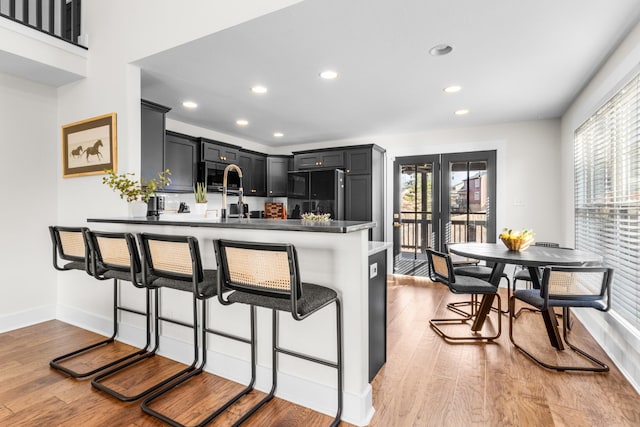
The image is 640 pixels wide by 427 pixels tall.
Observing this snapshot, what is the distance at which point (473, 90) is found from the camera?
3.44m

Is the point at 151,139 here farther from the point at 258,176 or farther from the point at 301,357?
the point at 301,357

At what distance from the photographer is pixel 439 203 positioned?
5.34m

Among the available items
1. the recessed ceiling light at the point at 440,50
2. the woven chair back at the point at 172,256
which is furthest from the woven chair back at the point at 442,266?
the woven chair back at the point at 172,256

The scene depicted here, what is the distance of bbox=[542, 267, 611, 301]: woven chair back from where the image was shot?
2326 millimetres

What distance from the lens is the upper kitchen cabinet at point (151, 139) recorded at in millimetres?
3395

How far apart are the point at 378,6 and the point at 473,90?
1.87m

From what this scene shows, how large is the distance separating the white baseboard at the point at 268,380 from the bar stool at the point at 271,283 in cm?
9

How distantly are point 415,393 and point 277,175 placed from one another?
480cm

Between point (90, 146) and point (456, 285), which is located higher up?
point (90, 146)

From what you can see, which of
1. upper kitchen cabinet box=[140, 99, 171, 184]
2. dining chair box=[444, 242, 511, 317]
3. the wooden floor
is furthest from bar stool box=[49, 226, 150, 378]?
dining chair box=[444, 242, 511, 317]

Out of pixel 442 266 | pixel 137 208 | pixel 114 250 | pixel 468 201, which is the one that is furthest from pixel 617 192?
pixel 137 208

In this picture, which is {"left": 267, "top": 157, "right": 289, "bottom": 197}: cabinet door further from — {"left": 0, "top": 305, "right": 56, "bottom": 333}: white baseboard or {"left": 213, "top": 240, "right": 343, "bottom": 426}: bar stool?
{"left": 213, "top": 240, "right": 343, "bottom": 426}: bar stool

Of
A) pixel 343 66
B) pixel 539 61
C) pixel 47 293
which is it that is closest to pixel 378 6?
pixel 343 66

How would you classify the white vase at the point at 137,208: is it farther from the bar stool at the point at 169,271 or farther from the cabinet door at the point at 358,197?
the cabinet door at the point at 358,197
